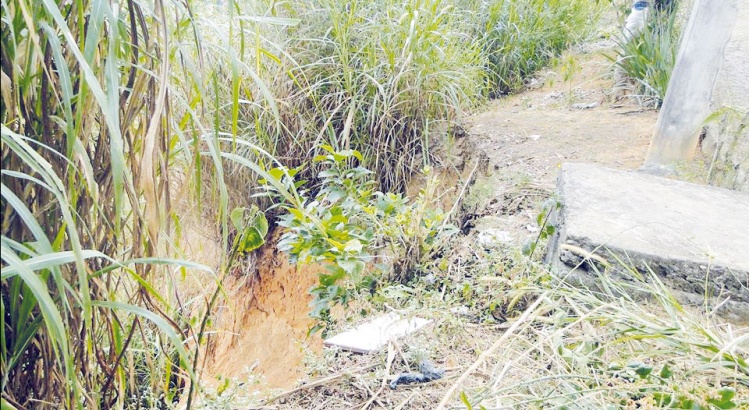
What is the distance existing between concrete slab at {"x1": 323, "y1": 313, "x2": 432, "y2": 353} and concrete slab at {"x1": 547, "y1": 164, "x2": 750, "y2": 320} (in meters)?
0.52

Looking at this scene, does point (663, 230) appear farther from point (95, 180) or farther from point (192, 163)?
point (95, 180)

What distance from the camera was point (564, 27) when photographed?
18.7 ft

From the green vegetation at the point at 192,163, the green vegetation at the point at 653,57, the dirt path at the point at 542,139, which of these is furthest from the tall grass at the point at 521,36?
the green vegetation at the point at 653,57

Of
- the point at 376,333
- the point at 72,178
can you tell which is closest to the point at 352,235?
the point at 376,333

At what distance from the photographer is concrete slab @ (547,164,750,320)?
192cm

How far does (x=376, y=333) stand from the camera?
81.4 inches

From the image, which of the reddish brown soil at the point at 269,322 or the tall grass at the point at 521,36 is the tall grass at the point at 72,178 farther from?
the tall grass at the point at 521,36

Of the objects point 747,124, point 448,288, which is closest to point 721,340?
point 448,288

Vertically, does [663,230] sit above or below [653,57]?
below

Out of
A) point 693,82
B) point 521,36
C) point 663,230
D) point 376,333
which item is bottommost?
point 376,333

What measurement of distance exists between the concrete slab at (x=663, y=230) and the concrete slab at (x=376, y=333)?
518mm

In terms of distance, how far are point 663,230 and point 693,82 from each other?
1224mm

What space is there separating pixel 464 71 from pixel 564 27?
2351mm

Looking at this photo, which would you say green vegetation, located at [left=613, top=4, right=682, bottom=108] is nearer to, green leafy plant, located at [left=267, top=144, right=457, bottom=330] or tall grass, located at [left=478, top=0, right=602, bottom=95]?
tall grass, located at [left=478, top=0, right=602, bottom=95]
